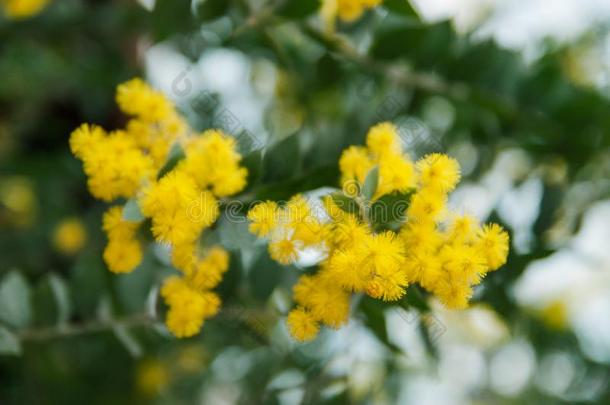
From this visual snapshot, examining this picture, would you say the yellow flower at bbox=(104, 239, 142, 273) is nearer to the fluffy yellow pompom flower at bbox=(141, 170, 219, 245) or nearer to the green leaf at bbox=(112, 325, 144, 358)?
the fluffy yellow pompom flower at bbox=(141, 170, 219, 245)

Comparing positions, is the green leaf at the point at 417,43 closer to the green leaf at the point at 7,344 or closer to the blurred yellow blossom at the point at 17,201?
the green leaf at the point at 7,344

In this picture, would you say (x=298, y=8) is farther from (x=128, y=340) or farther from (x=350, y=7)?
(x=128, y=340)

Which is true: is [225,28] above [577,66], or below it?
below

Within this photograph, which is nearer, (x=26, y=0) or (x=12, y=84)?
→ (x=26, y=0)

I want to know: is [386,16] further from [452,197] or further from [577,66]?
[577,66]

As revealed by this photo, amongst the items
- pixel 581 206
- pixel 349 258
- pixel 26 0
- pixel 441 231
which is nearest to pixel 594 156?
pixel 581 206

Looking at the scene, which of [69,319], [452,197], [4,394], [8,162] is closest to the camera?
[69,319]
